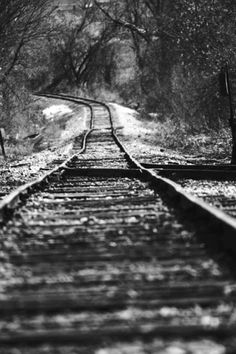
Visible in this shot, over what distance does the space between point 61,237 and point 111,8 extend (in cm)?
4721

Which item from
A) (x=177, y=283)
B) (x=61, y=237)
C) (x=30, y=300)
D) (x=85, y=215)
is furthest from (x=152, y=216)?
(x=30, y=300)

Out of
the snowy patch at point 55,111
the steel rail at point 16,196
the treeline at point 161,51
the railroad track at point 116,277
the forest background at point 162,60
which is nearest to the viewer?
the railroad track at point 116,277

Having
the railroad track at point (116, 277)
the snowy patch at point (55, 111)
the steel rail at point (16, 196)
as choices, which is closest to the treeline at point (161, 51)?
the snowy patch at point (55, 111)

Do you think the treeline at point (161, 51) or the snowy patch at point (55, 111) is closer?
the treeline at point (161, 51)

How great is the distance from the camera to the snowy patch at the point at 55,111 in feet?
139

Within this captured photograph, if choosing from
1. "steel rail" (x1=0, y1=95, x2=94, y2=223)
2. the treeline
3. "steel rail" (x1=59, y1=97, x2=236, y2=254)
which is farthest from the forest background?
"steel rail" (x1=59, y1=97, x2=236, y2=254)

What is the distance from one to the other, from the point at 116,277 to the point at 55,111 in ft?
137

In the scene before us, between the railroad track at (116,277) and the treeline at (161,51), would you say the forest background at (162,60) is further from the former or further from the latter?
the railroad track at (116,277)

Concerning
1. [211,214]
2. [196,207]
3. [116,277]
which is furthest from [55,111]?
[116,277]

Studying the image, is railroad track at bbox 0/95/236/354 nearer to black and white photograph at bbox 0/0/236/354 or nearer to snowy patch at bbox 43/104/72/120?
black and white photograph at bbox 0/0/236/354

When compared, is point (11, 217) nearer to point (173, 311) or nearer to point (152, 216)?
point (152, 216)

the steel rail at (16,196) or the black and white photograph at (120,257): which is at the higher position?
the steel rail at (16,196)

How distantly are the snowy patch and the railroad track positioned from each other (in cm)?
3589

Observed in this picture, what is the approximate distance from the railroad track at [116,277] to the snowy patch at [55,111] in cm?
3589
